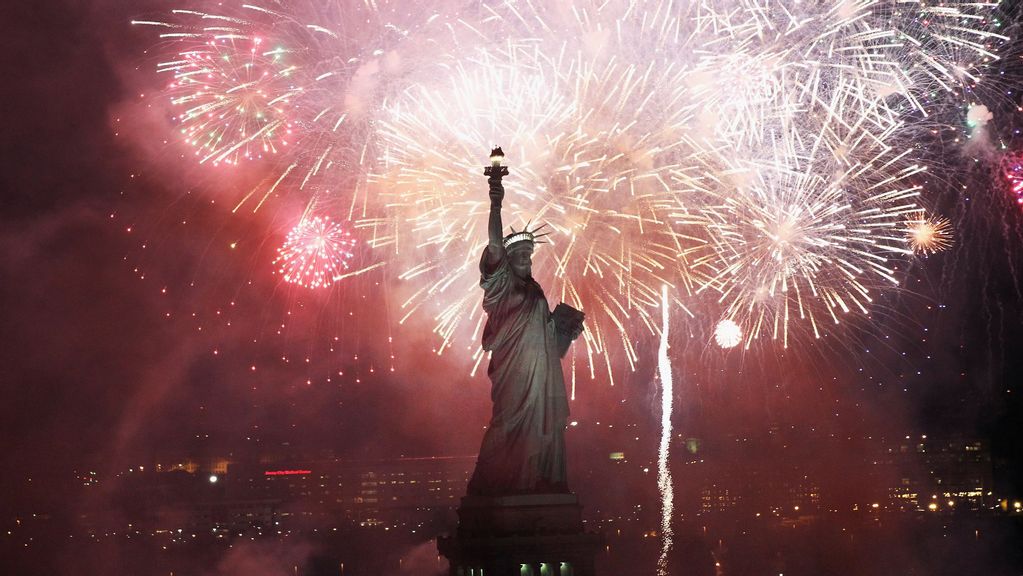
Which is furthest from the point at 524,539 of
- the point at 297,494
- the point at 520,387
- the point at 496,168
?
the point at 297,494

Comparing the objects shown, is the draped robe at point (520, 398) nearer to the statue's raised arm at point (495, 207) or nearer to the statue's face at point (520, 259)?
the statue's face at point (520, 259)

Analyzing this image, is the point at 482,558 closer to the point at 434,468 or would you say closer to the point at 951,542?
the point at 951,542

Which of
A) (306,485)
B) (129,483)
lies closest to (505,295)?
(129,483)

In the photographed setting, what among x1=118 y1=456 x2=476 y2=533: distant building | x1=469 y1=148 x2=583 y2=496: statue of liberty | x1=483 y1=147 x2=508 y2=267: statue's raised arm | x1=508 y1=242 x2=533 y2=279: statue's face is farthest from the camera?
x1=118 y1=456 x2=476 y2=533: distant building

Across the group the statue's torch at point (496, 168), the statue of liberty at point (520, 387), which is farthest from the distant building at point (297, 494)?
the statue's torch at point (496, 168)

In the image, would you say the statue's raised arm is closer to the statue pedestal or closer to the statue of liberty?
the statue of liberty

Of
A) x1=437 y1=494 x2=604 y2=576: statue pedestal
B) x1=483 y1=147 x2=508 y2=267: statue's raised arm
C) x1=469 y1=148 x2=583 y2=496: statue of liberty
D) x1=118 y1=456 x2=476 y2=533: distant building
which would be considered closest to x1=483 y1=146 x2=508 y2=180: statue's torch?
x1=483 y1=147 x2=508 y2=267: statue's raised arm

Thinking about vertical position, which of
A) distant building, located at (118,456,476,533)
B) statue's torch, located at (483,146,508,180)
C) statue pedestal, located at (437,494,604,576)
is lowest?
statue pedestal, located at (437,494,604,576)

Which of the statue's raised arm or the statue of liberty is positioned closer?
the statue's raised arm
